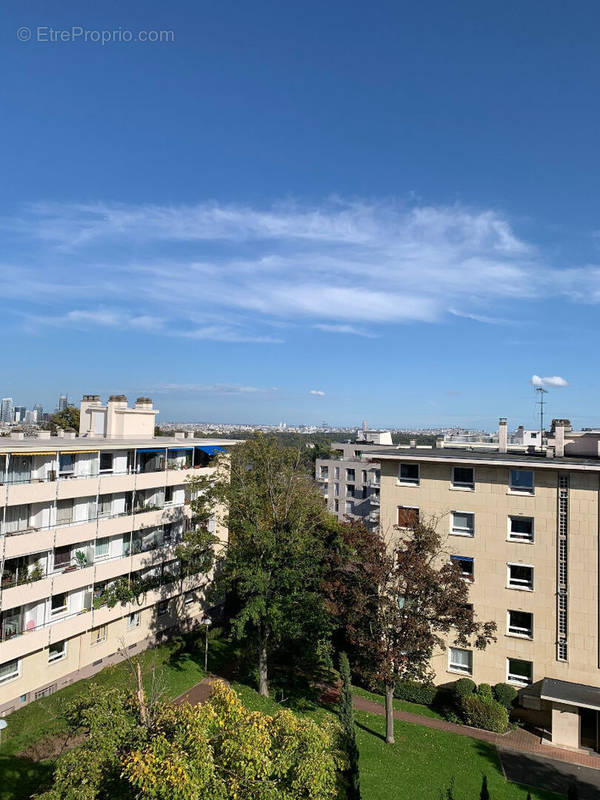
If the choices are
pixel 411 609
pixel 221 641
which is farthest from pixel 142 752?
pixel 221 641

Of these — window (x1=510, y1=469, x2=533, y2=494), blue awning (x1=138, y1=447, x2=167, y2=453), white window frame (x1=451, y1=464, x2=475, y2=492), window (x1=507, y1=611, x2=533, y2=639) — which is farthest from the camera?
blue awning (x1=138, y1=447, x2=167, y2=453)

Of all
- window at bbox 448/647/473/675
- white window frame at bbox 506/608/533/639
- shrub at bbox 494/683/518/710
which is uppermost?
white window frame at bbox 506/608/533/639

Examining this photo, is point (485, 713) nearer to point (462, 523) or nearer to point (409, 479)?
point (462, 523)

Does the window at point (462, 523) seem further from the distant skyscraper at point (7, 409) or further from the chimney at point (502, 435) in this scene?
the distant skyscraper at point (7, 409)

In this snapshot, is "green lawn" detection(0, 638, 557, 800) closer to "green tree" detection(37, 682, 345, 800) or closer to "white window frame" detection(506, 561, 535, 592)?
"green tree" detection(37, 682, 345, 800)

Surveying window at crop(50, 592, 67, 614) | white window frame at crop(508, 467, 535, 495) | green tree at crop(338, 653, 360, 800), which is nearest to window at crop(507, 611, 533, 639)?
white window frame at crop(508, 467, 535, 495)

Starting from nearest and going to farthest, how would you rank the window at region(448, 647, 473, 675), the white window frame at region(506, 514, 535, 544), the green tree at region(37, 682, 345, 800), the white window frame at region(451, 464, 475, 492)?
the green tree at region(37, 682, 345, 800)
the white window frame at region(506, 514, 535, 544)
the window at region(448, 647, 473, 675)
the white window frame at region(451, 464, 475, 492)

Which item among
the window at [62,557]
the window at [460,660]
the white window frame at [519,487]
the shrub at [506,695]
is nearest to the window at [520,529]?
the white window frame at [519,487]

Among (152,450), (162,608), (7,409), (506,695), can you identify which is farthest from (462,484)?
(7,409)

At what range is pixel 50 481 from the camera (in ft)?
87.7

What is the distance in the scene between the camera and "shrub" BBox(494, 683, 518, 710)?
2645cm

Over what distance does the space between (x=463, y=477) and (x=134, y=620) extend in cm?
2176

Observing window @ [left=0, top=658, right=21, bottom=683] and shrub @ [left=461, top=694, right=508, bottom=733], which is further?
shrub @ [left=461, top=694, right=508, bottom=733]

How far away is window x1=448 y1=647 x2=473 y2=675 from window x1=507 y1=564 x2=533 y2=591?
449 cm
